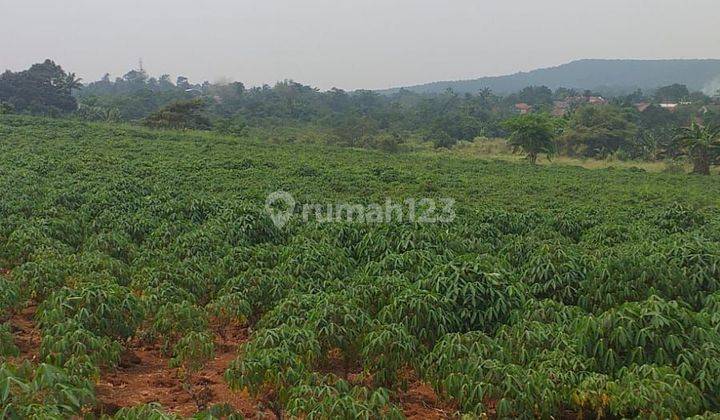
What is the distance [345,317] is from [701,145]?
107 ft

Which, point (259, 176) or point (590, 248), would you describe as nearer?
point (590, 248)

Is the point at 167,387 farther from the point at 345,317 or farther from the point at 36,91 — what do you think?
the point at 36,91

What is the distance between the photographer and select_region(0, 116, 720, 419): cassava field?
3.76m

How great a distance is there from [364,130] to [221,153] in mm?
21504

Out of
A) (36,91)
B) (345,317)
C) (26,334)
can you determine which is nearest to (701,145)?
(345,317)

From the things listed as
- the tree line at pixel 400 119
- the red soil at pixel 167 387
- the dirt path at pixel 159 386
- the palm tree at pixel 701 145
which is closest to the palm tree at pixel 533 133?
the tree line at pixel 400 119

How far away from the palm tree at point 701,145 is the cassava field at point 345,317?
23.6 metres

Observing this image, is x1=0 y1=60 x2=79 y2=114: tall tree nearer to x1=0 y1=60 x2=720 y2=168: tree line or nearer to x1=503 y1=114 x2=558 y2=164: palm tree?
x1=0 y1=60 x2=720 y2=168: tree line

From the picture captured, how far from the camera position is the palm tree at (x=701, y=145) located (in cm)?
3058

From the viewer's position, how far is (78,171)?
1708 cm

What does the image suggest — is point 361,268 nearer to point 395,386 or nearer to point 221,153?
point 395,386

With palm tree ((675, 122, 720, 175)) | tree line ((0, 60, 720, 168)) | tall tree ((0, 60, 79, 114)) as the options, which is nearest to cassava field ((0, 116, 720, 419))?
palm tree ((675, 122, 720, 175))

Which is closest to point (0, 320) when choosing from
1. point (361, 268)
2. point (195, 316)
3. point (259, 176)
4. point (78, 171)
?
point (195, 316)

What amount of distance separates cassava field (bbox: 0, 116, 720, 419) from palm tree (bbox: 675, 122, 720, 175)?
77.3ft
